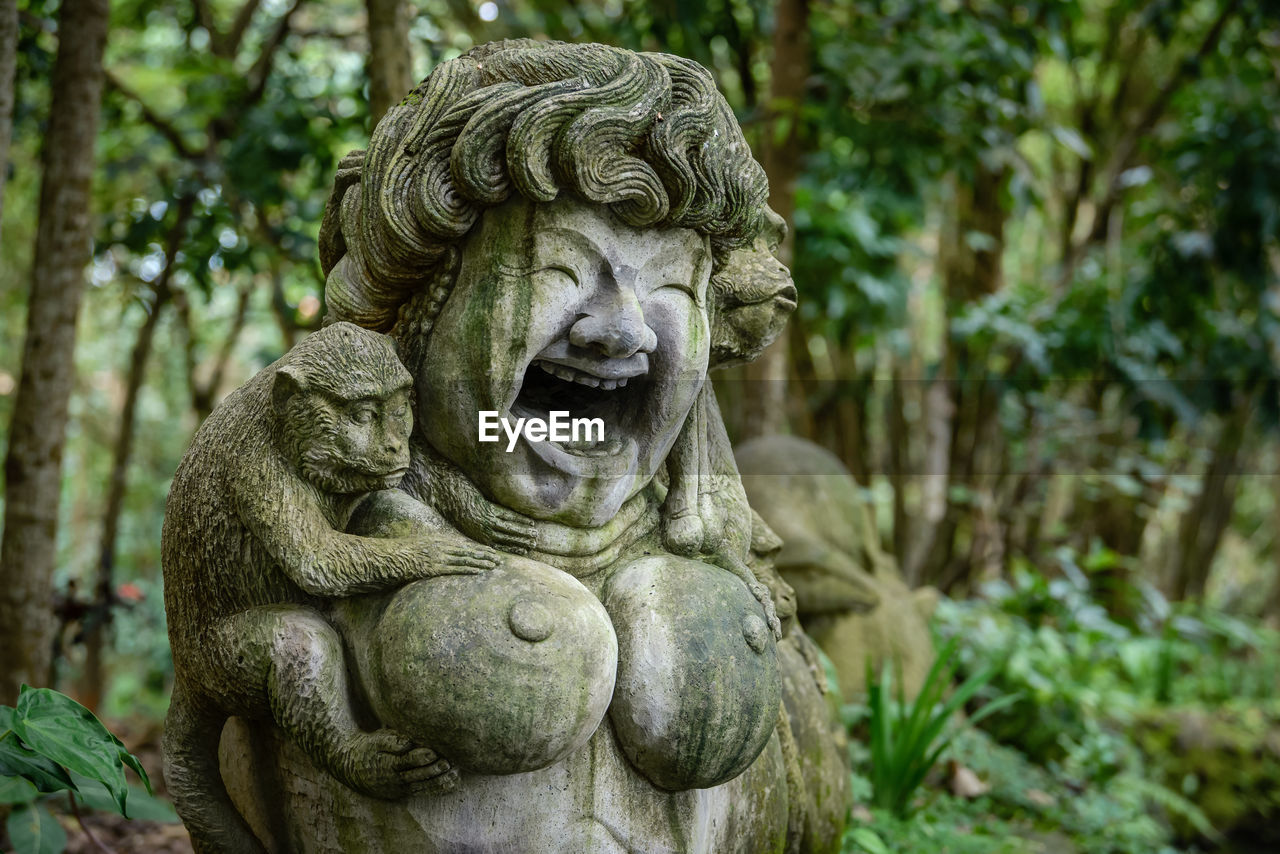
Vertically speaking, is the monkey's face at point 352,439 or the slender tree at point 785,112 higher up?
the slender tree at point 785,112

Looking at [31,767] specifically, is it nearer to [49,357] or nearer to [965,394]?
[49,357]

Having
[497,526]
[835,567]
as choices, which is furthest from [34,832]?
[835,567]

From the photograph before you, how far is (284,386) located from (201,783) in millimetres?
774

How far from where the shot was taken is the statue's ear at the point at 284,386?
1.61 metres

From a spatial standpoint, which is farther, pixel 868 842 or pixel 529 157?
pixel 868 842

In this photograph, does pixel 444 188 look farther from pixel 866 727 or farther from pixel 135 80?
pixel 135 80

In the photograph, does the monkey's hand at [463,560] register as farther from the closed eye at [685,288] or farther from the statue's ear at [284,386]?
the closed eye at [685,288]

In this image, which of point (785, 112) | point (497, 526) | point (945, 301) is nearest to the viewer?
point (497, 526)

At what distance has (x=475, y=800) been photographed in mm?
1678

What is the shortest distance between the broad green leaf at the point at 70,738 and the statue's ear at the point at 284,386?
608mm

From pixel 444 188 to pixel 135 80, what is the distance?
18.7 feet

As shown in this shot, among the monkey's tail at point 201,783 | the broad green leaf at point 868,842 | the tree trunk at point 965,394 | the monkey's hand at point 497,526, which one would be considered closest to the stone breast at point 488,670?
the monkey's hand at point 497,526

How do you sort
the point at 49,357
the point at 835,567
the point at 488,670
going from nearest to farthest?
1. the point at 488,670
2. the point at 49,357
3. the point at 835,567

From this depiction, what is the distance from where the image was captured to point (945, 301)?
7418 millimetres
